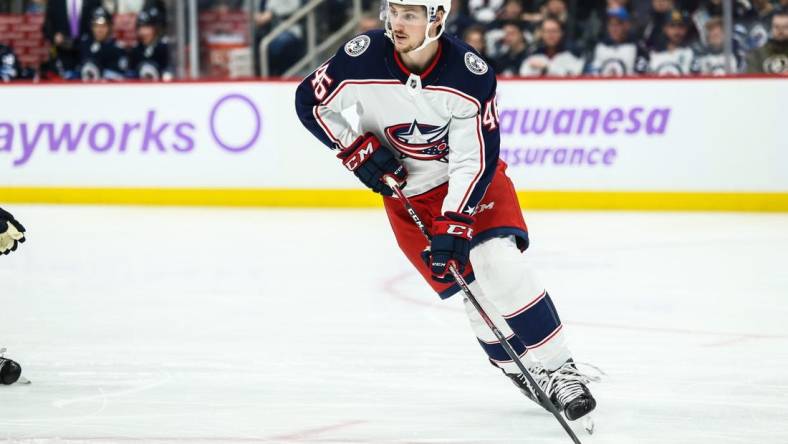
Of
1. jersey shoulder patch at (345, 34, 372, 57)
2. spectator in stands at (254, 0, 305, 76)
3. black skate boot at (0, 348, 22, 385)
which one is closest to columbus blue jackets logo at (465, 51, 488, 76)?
jersey shoulder patch at (345, 34, 372, 57)

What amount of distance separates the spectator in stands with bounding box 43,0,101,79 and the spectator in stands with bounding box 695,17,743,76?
4319 millimetres

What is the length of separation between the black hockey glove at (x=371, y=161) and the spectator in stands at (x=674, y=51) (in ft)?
18.2

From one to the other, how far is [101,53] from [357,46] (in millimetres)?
6538

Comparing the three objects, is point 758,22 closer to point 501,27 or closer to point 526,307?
point 501,27

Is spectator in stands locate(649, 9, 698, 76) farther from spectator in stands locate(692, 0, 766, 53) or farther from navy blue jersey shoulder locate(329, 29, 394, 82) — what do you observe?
navy blue jersey shoulder locate(329, 29, 394, 82)

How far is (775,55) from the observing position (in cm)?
838

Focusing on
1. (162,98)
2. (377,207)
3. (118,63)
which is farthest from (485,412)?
(118,63)

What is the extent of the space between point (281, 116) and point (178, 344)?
4482 millimetres

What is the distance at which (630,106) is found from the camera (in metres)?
8.40

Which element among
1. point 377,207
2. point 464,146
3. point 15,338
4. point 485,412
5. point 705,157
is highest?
point 464,146

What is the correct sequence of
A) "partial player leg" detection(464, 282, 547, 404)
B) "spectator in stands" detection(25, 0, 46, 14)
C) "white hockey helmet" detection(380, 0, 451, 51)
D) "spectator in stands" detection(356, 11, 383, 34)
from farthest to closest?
"spectator in stands" detection(25, 0, 46, 14)
"spectator in stands" detection(356, 11, 383, 34)
"partial player leg" detection(464, 282, 547, 404)
"white hockey helmet" detection(380, 0, 451, 51)

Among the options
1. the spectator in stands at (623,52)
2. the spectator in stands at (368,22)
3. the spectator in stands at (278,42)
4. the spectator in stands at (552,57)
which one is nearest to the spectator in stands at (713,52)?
the spectator in stands at (623,52)

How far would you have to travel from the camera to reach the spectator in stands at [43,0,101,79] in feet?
31.2

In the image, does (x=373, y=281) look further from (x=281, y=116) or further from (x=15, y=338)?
(x=281, y=116)
